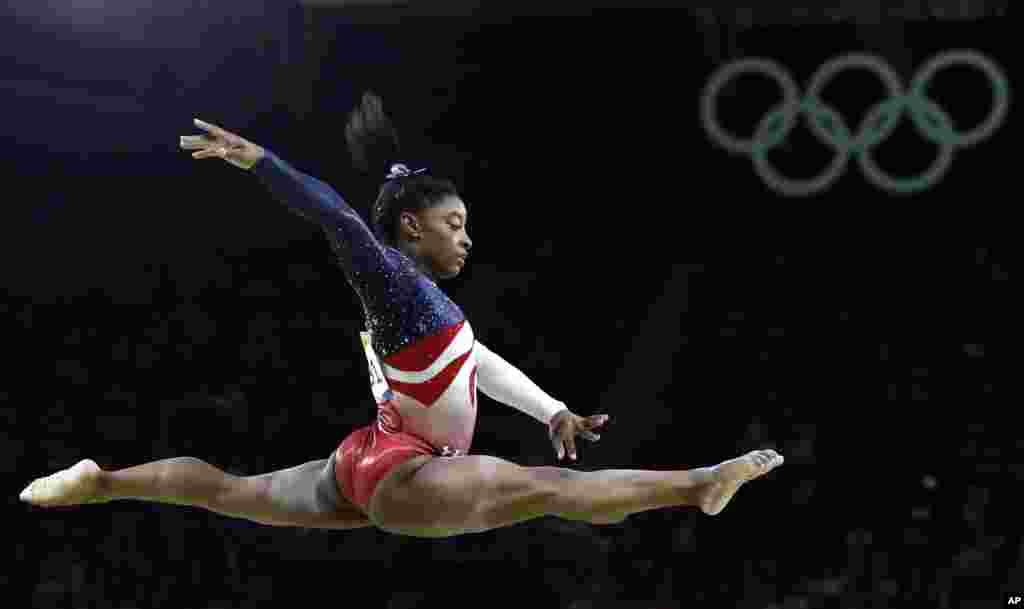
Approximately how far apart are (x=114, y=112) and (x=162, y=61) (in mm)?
511

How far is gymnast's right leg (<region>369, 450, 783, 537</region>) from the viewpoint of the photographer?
335 centimetres

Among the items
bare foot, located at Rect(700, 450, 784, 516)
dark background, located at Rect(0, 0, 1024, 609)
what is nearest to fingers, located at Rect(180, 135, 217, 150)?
bare foot, located at Rect(700, 450, 784, 516)

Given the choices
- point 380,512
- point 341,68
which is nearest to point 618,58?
point 341,68

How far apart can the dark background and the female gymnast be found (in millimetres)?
2281

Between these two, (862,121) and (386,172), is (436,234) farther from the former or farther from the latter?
(862,121)

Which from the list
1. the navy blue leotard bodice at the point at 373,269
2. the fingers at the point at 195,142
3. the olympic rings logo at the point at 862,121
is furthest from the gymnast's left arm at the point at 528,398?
the olympic rings logo at the point at 862,121

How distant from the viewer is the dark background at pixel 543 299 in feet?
22.0

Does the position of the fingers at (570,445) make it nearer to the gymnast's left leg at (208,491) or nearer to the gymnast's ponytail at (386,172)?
the gymnast's left leg at (208,491)

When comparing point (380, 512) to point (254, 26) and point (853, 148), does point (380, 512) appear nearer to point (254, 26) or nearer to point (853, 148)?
point (254, 26)

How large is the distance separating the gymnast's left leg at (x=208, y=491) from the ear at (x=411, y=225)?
680 mm

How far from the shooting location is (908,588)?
7133 millimetres

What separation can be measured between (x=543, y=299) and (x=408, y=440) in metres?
5.06

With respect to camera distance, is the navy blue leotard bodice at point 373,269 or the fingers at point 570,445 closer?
the navy blue leotard bodice at point 373,269

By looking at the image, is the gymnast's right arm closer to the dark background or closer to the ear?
the ear
